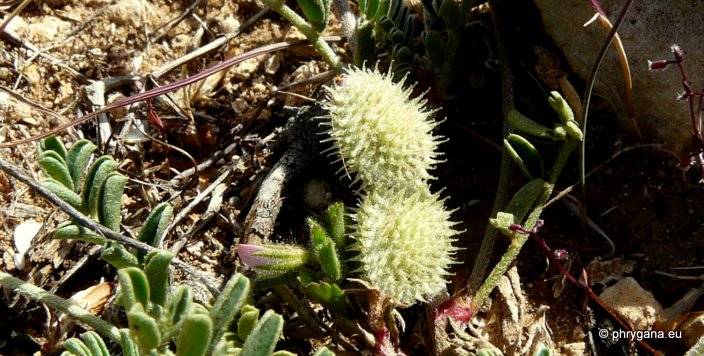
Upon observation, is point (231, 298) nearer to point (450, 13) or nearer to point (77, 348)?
Result: point (77, 348)

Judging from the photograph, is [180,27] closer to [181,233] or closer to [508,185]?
[181,233]

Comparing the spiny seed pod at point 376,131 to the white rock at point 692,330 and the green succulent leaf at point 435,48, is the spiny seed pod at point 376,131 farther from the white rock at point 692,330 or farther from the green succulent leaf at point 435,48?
the white rock at point 692,330

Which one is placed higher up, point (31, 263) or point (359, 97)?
point (359, 97)

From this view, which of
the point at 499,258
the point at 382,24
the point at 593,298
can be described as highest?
the point at 382,24

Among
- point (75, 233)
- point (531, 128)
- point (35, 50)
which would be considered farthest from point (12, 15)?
point (531, 128)

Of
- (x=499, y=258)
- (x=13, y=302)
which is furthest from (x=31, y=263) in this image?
(x=499, y=258)

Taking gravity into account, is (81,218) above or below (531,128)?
below
